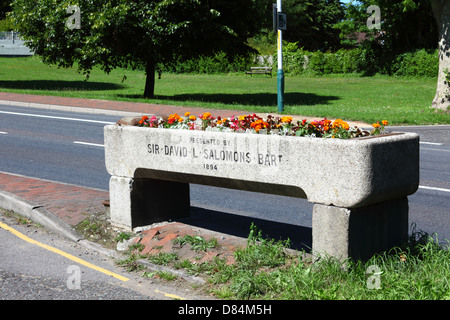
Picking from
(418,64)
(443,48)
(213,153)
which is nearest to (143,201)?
(213,153)

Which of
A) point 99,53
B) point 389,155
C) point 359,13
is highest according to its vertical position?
point 359,13

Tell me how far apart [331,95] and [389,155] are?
25.3m

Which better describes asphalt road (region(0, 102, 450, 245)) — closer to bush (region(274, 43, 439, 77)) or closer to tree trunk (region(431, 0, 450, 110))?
tree trunk (region(431, 0, 450, 110))

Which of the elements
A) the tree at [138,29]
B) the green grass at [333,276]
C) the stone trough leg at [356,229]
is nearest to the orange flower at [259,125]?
the stone trough leg at [356,229]

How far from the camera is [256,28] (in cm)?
2752

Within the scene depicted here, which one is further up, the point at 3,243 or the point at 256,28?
the point at 256,28

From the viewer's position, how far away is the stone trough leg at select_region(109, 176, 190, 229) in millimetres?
6590

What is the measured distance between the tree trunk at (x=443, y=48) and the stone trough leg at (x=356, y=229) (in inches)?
656

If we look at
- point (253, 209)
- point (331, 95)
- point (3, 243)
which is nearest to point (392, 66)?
point (331, 95)

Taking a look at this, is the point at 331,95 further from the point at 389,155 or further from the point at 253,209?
the point at 389,155

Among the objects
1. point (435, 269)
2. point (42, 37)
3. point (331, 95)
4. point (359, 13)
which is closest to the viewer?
point (435, 269)

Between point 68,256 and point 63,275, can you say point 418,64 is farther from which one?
point 63,275

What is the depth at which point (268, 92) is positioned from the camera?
Result: 3300 centimetres

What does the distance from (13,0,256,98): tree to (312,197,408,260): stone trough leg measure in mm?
18408
